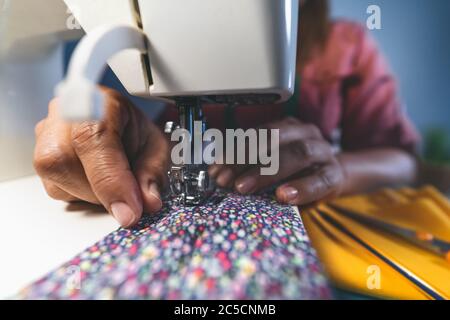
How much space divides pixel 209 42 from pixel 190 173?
8.1 inches

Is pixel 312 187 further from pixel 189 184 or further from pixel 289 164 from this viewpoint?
pixel 189 184

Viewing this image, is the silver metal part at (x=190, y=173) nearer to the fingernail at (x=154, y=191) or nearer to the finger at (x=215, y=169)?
the fingernail at (x=154, y=191)

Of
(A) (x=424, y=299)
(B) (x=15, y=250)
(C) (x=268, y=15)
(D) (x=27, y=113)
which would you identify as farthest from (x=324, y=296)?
(D) (x=27, y=113)

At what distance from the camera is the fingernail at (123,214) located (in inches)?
16.9

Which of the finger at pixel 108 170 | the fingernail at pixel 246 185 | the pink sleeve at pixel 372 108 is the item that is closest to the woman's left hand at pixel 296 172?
the fingernail at pixel 246 185

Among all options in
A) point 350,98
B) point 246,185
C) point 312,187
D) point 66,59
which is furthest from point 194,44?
point 350,98

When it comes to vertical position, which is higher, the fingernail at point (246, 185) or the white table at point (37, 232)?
the fingernail at point (246, 185)

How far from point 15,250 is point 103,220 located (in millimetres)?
131

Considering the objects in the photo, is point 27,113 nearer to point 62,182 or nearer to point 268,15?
point 62,182

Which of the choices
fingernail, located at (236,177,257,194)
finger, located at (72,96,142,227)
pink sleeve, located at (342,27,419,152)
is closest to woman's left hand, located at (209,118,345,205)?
fingernail, located at (236,177,257,194)

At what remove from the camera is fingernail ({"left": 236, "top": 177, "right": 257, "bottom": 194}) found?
0.58m

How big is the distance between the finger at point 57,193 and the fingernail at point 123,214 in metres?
0.18

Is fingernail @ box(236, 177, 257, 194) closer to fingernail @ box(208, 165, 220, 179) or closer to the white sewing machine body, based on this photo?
fingernail @ box(208, 165, 220, 179)

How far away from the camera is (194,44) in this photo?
1.22 ft
